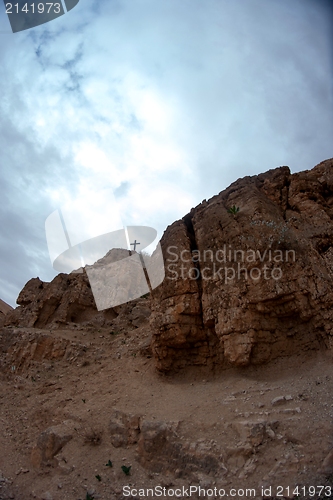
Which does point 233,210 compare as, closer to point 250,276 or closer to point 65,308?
point 250,276

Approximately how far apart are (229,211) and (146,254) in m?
9.44

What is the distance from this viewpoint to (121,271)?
22.0 metres

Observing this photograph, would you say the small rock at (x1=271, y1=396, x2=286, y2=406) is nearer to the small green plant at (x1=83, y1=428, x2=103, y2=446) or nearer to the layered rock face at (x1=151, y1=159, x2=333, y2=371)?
the layered rock face at (x1=151, y1=159, x2=333, y2=371)

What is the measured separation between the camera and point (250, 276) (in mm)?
9727

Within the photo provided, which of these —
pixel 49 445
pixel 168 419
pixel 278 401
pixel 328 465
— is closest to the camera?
pixel 328 465

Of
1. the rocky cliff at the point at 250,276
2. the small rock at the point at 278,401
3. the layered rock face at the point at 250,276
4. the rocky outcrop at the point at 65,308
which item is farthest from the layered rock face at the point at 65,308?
the small rock at the point at 278,401

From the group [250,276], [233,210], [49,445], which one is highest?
[233,210]

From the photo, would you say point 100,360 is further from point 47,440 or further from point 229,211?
point 229,211

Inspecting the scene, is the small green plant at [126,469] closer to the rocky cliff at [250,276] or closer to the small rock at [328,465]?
the rocky cliff at [250,276]

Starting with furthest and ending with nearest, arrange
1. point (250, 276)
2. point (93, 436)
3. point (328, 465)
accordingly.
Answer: point (250, 276) < point (93, 436) < point (328, 465)

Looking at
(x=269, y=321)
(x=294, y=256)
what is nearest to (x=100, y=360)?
(x=269, y=321)

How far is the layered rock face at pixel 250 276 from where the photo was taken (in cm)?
905

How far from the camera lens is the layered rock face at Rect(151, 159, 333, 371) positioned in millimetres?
9055

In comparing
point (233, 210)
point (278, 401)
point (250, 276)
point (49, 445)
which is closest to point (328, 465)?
point (278, 401)
